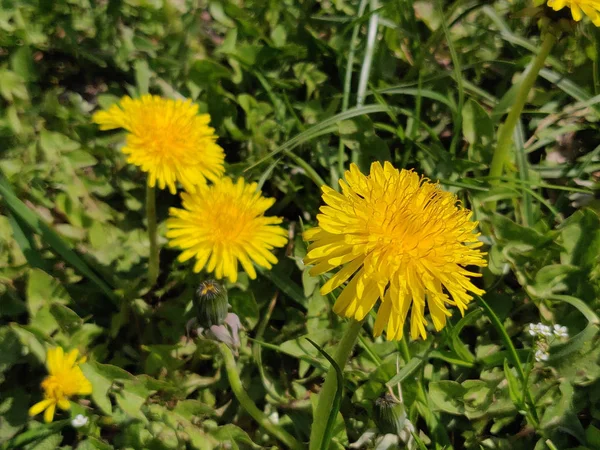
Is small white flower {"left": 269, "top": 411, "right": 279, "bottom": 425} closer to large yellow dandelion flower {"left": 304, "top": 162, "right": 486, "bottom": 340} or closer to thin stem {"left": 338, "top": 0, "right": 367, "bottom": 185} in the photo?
large yellow dandelion flower {"left": 304, "top": 162, "right": 486, "bottom": 340}

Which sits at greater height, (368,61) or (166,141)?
(368,61)

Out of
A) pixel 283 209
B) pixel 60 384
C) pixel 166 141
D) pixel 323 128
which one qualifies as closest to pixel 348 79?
pixel 323 128

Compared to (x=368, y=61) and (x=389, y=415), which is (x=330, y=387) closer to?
(x=389, y=415)

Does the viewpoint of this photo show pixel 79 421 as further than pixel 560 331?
No

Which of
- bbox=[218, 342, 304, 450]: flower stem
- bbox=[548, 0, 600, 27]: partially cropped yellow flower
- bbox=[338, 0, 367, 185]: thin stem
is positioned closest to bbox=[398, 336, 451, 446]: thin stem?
bbox=[218, 342, 304, 450]: flower stem

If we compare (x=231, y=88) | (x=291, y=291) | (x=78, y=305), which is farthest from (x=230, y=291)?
(x=231, y=88)
